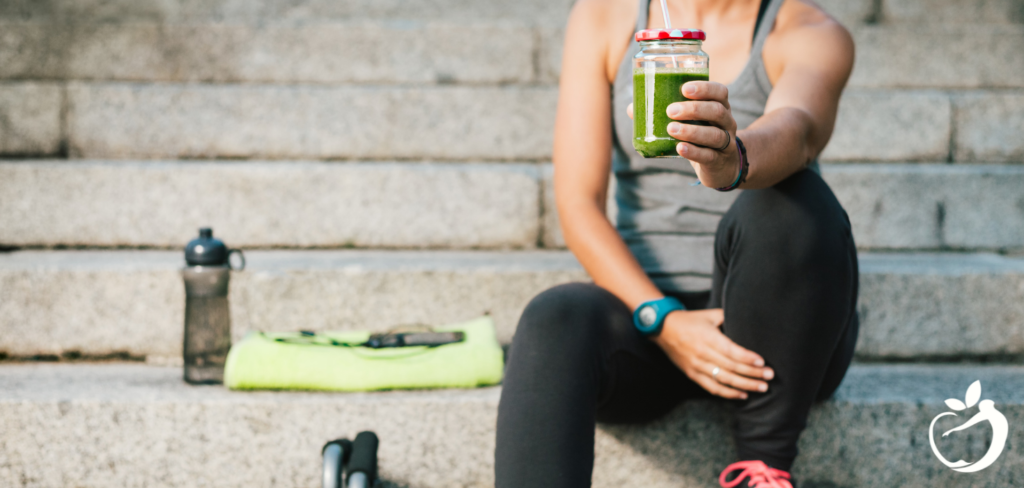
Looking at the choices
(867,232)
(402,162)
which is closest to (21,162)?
(402,162)

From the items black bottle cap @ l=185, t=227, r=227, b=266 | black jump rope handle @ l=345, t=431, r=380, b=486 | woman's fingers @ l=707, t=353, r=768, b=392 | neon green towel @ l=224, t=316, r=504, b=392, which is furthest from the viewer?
black bottle cap @ l=185, t=227, r=227, b=266

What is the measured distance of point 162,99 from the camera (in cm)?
263

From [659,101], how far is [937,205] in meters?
1.88

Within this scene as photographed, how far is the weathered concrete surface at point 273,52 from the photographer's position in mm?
2744

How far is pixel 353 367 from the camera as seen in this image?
1.74 meters

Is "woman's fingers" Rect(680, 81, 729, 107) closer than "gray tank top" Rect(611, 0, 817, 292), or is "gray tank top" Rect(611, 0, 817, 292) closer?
"woman's fingers" Rect(680, 81, 729, 107)

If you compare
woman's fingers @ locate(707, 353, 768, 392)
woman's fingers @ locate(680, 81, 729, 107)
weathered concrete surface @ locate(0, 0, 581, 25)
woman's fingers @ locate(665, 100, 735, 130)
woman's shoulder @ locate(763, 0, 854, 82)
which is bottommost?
woman's fingers @ locate(707, 353, 768, 392)

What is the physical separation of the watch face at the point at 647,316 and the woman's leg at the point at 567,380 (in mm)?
27

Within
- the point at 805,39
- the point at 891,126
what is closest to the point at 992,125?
the point at 891,126

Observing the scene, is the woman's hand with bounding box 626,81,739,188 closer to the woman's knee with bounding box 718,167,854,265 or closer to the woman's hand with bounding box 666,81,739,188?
the woman's hand with bounding box 666,81,739,188

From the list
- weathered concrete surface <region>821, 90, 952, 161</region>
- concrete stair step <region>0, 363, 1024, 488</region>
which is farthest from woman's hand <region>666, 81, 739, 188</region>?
weathered concrete surface <region>821, 90, 952, 161</region>

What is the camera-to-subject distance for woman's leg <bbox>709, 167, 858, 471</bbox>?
4.17 ft

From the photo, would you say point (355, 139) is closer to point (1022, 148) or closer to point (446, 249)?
point (446, 249)

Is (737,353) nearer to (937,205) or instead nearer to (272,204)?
(937,205)
